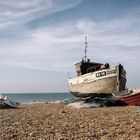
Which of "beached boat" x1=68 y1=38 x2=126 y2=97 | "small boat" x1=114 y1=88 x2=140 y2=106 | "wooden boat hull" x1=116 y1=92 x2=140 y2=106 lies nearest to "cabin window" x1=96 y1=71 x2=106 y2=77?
"beached boat" x1=68 y1=38 x2=126 y2=97

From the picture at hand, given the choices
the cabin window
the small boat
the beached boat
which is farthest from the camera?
the cabin window

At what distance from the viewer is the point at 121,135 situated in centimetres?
1298

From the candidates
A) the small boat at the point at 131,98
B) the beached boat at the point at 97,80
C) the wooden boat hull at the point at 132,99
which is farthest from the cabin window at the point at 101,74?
the wooden boat hull at the point at 132,99

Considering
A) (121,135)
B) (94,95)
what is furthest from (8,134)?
(94,95)

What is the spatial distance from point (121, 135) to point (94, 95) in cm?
3270

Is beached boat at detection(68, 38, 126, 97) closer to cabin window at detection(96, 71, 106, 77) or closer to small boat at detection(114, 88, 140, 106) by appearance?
cabin window at detection(96, 71, 106, 77)

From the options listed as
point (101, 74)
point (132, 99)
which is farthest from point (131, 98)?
point (101, 74)

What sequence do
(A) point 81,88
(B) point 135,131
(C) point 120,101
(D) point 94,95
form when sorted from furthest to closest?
(A) point 81,88, (D) point 94,95, (C) point 120,101, (B) point 135,131

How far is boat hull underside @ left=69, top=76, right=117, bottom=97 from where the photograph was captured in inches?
1658

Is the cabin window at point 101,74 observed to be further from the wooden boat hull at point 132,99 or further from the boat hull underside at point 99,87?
the wooden boat hull at point 132,99

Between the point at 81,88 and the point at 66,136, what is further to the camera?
the point at 81,88

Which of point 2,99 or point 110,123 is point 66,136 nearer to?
point 110,123

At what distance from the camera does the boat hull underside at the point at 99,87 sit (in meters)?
42.1

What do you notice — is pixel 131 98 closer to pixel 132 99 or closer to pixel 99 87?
pixel 132 99
